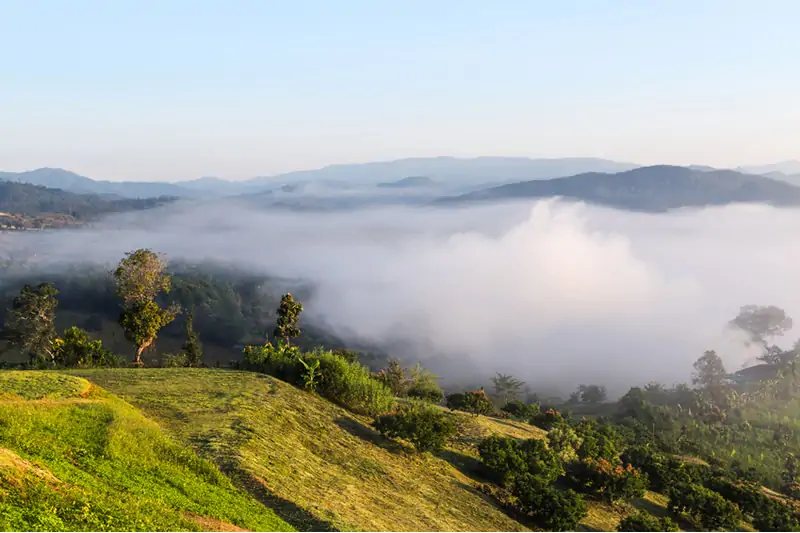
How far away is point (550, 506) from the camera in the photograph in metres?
27.8

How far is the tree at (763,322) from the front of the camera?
609 ft

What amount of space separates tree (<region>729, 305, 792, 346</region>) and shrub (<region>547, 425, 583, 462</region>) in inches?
7123

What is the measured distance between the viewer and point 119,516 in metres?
14.3

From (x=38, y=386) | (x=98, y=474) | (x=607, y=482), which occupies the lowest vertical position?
(x=607, y=482)

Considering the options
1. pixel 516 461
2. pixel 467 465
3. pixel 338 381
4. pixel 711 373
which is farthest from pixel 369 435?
pixel 711 373

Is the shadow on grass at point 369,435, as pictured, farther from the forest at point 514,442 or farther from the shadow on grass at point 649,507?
the shadow on grass at point 649,507

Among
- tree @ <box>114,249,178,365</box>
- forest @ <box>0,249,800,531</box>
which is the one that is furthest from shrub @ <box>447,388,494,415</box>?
tree @ <box>114,249,178,365</box>

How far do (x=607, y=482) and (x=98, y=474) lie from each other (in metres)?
27.7

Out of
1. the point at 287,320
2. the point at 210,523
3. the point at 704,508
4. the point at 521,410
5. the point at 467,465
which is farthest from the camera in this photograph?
the point at 521,410

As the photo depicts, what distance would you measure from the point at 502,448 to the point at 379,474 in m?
9.92

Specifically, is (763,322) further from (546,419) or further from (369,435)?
(369,435)

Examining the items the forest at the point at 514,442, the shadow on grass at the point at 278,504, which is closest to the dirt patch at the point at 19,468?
the shadow on grass at the point at 278,504

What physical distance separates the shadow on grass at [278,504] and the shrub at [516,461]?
590 inches

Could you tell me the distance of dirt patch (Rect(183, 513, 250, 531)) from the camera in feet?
51.7
